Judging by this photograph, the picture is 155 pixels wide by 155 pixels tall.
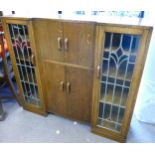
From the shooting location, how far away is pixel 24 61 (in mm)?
1708

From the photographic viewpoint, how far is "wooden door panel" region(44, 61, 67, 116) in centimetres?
157

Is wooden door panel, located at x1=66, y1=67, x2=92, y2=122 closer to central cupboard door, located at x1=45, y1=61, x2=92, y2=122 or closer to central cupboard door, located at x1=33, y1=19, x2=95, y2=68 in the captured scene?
central cupboard door, located at x1=45, y1=61, x2=92, y2=122

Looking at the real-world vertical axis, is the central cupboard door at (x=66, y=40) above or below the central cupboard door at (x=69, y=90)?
above

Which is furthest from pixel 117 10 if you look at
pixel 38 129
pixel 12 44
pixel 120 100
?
pixel 38 129

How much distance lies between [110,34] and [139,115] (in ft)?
3.80

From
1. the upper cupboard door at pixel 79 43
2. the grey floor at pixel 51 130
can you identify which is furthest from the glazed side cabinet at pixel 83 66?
the grey floor at pixel 51 130

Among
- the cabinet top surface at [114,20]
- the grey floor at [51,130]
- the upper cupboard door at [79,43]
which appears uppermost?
the cabinet top surface at [114,20]

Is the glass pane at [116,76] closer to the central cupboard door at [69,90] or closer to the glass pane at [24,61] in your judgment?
the central cupboard door at [69,90]

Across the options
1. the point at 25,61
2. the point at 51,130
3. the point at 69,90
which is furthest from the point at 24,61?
the point at 51,130

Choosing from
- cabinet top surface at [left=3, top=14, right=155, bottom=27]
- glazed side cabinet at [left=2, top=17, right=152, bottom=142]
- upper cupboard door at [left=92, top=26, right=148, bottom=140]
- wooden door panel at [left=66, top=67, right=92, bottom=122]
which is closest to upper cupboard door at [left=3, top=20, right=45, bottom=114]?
glazed side cabinet at [left=2, top=17, right=152, bottom=142]

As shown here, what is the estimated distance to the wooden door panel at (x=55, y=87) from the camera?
157cm

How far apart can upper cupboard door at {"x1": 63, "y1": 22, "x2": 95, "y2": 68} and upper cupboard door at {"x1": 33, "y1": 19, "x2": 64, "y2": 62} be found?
0.06 meters

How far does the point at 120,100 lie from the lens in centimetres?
148
